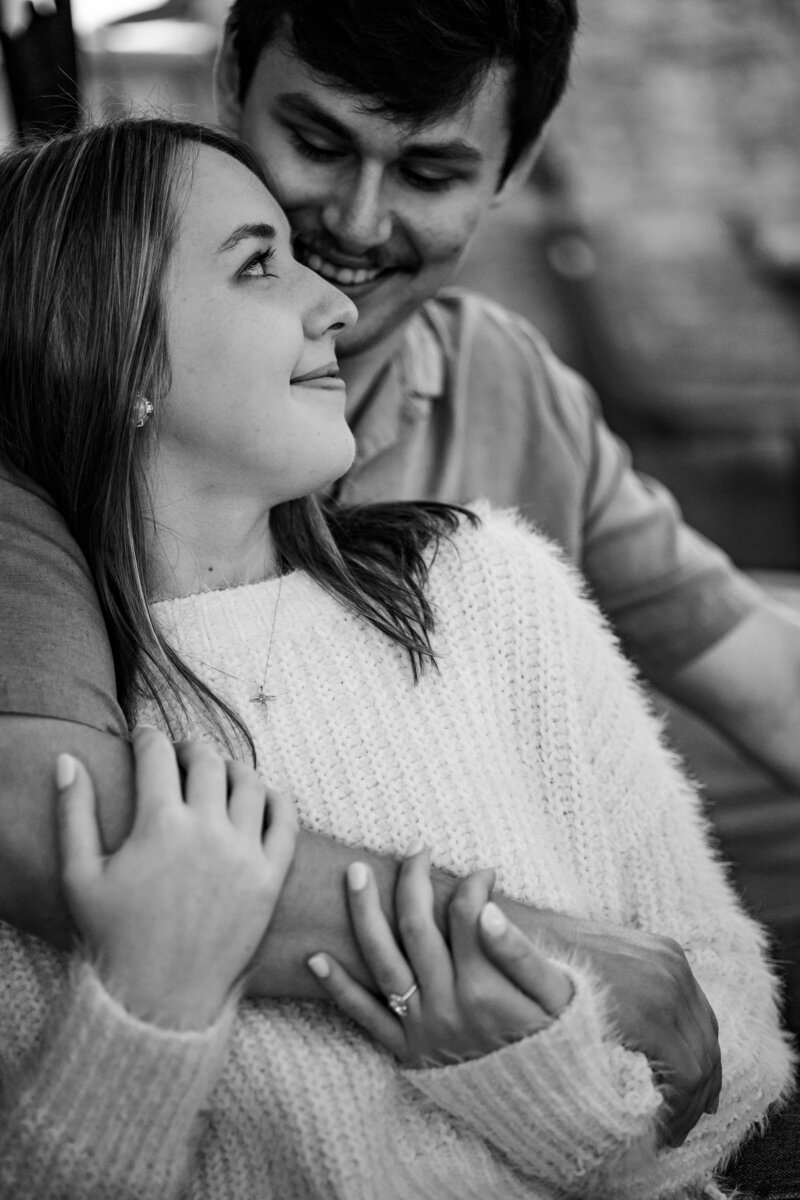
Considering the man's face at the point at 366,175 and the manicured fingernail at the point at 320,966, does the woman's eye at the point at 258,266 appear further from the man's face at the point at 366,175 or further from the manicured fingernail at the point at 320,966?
the manicured fingernail at the point at 320,966

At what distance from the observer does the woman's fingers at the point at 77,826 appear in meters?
0.88

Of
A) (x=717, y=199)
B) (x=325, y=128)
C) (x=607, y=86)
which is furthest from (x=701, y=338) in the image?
(x=325, y=128)

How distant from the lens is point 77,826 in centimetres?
89

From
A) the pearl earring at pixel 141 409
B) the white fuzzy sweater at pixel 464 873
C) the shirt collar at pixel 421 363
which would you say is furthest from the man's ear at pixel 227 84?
the white fuzzy sweater at pixel 464 873

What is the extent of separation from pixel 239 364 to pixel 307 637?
27 centimetres

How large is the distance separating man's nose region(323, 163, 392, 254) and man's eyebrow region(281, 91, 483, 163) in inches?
1.8

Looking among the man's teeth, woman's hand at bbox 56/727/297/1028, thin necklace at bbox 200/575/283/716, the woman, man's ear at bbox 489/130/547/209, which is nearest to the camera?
woman's hand at bbox 56/727/297/1028

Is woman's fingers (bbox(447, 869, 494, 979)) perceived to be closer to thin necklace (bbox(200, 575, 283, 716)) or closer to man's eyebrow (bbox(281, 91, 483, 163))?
thin necklace (bbox(200, 575, 283, 716))

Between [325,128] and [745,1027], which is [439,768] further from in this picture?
[325,128]

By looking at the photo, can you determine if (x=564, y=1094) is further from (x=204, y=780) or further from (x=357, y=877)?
(x=204, y=780)

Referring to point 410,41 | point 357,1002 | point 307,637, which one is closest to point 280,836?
point 357,1002

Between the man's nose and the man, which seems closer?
the man

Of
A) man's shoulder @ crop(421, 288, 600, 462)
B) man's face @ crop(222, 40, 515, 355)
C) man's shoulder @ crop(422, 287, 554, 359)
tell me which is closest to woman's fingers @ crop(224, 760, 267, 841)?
man's face @ crop(222, 40, 515, 355)

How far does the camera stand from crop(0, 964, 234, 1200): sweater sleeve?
875mm
